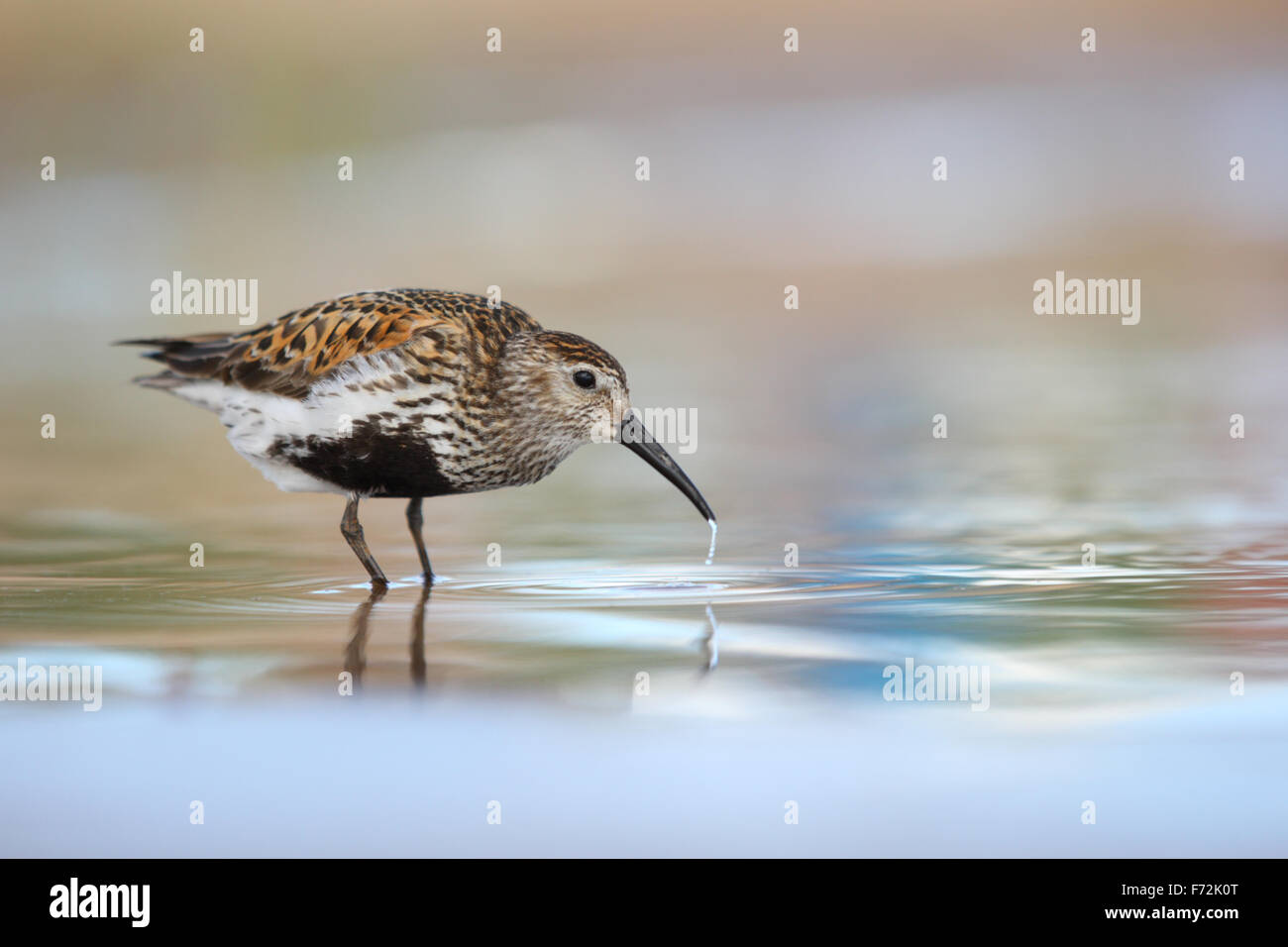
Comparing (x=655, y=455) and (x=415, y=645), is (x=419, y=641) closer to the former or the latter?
(x=415, y=645)

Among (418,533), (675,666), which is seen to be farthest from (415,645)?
(418,533)

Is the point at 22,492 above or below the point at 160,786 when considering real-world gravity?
above

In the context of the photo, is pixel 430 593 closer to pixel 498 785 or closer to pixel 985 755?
pixel 498 785

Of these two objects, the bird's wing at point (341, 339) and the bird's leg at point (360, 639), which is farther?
the bird's wing at point (341, 339)

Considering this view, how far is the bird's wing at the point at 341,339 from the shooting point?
25.8ft

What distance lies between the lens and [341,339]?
26.2 feet

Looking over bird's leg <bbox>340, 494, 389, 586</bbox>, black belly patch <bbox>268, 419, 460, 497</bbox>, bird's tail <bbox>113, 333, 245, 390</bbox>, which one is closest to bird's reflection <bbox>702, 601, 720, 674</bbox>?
black belly patch <bbox>268, 419, 460, 497</bbox>

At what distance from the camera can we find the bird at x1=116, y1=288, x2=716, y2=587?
770cm

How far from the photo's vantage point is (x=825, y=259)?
64.0ft

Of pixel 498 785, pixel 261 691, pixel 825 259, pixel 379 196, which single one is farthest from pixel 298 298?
pixel 498 785

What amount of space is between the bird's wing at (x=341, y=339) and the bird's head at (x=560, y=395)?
0.66 feet

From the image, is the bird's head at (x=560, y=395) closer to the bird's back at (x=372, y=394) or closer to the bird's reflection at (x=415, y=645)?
the bird's back at (x=372, y=394)

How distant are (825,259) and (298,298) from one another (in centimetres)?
645

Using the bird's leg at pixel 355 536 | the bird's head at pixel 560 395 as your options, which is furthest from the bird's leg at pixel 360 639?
the bird's head at pixel 560 395
